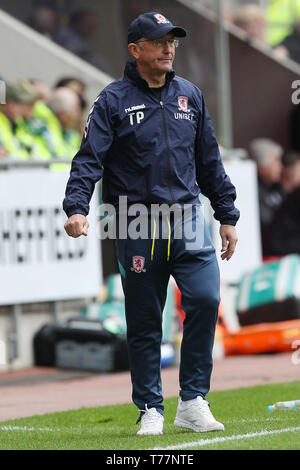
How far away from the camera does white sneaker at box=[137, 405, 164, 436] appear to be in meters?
6.02

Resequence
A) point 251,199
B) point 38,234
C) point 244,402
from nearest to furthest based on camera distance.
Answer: point 244,402
point 38,234
point 251,199

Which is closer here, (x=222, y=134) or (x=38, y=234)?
(x=38, y=234)

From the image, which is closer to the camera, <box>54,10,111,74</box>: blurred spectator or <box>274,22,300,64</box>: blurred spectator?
<box>54,10,111,74</box>: blurred spectator

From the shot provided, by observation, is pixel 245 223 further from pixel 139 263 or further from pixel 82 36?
pixel 139 263

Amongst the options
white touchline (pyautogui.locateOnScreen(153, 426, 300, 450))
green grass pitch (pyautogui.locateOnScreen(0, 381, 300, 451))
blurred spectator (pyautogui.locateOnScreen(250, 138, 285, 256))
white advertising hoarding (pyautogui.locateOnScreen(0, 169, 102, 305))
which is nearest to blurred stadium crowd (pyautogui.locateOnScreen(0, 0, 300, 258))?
blurred spectator (pyautogui.locateOnScreen(250, 138, 285, 256))

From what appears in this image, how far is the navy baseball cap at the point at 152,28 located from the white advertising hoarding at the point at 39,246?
191 inches

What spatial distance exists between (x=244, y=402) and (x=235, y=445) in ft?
8.31

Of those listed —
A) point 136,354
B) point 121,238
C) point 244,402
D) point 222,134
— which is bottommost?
point 244,402

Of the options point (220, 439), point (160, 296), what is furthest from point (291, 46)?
point (220, 439)

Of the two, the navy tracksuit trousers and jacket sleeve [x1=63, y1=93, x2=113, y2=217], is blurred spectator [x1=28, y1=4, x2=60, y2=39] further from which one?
the navy tracksuit trousers

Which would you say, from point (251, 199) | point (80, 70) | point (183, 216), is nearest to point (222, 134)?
point (251, 199)

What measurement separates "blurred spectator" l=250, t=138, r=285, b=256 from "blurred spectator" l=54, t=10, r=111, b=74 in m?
2.30

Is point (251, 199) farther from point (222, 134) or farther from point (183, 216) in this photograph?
point (183, 216)

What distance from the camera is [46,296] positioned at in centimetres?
1117
